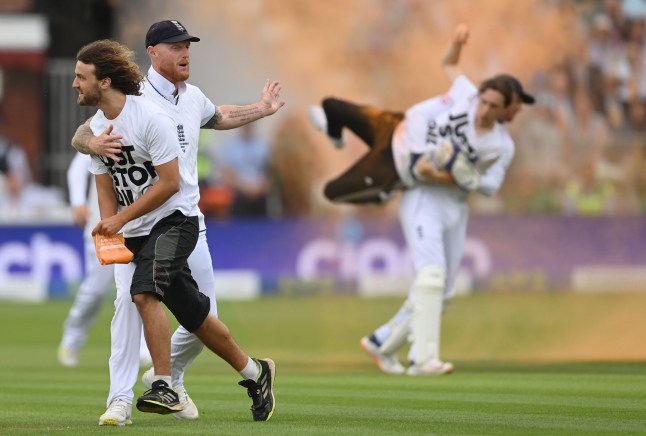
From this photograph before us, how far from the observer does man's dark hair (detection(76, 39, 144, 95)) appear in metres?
7.69

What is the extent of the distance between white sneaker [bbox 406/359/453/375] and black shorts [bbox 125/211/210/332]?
3.95 meters

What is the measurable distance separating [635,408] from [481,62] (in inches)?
621

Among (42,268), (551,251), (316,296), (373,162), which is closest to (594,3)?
(551,251)

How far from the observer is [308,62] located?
25094mm

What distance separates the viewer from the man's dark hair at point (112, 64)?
769 cm

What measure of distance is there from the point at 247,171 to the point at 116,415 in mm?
15611

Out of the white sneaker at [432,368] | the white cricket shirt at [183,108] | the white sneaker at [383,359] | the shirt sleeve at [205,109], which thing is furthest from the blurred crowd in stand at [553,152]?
the white cricket shirt at [183,108]

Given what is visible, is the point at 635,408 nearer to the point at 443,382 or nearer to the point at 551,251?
the point at 443,382

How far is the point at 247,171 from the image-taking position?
23.2 m

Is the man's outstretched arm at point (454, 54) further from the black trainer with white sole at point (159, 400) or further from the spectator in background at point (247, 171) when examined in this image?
the spectator in background at point (247, 171)

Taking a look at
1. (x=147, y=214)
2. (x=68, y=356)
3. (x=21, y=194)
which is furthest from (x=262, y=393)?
(x=21, y=194)

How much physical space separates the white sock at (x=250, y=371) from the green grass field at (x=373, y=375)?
0.23m

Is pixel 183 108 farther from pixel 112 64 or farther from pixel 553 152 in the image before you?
pixel 553 152

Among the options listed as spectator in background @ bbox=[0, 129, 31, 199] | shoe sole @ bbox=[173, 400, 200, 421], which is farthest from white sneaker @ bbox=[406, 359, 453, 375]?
spectator in background @ bbox=[0, 129, 31, 199]
